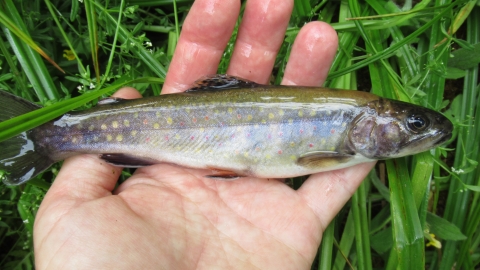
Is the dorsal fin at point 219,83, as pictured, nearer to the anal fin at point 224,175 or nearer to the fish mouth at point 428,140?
the anal fin at point 224,175

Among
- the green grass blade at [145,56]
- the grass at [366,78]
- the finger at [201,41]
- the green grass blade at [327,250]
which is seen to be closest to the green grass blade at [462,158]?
the grass at [366,78]

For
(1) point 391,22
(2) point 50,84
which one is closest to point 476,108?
(1) point 391,22

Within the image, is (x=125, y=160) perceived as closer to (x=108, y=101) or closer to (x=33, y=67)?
(x=108, y=101)

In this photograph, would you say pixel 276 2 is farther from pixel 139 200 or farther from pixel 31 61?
pixel 31 61

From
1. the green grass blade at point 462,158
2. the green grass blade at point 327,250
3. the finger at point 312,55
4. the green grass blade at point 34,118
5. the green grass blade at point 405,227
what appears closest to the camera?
the green grass blade at point 34,118

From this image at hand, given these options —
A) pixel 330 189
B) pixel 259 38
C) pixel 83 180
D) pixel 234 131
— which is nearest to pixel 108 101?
pixel 83 180

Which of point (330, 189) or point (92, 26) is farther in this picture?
point (92, 26)

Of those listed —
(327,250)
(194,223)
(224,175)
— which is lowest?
(327,250)

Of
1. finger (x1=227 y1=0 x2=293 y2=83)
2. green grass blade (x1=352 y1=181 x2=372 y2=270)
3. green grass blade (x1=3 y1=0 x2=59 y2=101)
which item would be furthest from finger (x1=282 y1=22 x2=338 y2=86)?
green grass blade (x1=3 y1=0 x2=59 y2=101)
